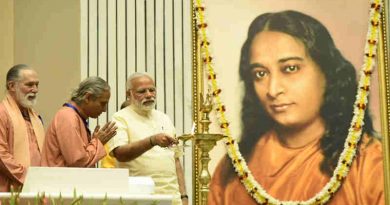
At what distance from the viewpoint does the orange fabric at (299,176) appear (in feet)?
25.4

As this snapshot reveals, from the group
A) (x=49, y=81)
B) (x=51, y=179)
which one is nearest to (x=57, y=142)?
(x=51, y=179)

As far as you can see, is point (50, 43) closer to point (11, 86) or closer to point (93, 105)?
point (11, 86)

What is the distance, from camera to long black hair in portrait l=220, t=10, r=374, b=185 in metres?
7.88

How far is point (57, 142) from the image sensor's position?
505cm

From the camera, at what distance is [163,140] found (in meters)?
5.27

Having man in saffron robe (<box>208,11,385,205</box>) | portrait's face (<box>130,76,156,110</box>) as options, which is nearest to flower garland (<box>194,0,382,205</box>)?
man in saffron robe (<box>208,11,385,205</box>)

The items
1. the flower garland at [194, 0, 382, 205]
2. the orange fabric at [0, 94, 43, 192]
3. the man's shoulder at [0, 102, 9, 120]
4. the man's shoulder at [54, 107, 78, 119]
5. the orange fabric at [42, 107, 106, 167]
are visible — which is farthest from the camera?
the flower garland at [194, 0, 382, 205]

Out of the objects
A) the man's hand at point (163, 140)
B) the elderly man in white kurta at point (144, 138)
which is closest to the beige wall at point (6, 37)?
the elderly man in white kurta at point (144, 138)

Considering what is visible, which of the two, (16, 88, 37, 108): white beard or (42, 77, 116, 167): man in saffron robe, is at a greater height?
(16, 88, 37, 108): white beard

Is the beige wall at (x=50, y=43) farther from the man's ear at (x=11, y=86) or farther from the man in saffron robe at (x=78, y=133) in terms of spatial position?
the man in saffron robe at (x=78, y=133)

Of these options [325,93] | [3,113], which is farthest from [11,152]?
[325,93]

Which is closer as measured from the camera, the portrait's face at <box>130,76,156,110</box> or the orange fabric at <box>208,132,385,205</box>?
the portrait's face at <box>130,76,156,110</box>

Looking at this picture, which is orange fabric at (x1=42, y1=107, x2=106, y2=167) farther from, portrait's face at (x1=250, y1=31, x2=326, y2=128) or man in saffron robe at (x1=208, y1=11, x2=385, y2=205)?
portrait's face at (x1=250, y1=31, x2=326, y2=128)

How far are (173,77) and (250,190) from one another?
4.17ft
